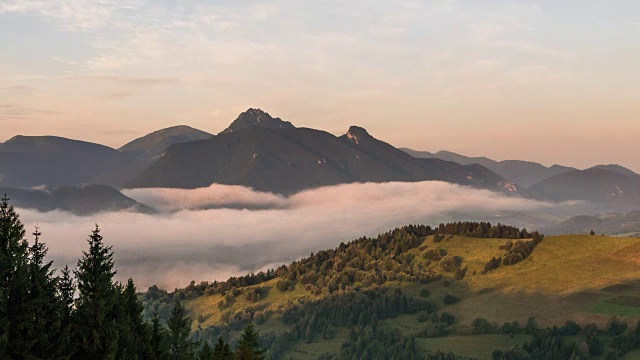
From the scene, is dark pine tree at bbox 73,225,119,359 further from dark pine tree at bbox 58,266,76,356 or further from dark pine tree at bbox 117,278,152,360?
dark pine tree at bbox 117,278,152,360

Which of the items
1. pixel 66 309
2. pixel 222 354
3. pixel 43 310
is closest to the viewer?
pixel 43 310

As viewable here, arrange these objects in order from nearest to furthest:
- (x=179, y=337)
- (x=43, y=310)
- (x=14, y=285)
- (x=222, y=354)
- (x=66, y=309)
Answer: (x=14, y=285)
(x=43, y=310)
(x=66, y=309)
(x=179, y=337)
(x=222, y=354)

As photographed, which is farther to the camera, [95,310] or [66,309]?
[95,310]

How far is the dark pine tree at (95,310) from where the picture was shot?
4691 centimetres

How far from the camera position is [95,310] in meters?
47.4

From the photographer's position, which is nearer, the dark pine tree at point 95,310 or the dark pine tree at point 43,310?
the dark pine tree at point 43,310

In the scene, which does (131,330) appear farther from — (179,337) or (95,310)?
(179,337)

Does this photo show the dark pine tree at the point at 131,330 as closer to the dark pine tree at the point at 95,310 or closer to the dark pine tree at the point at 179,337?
the dark pine tree at the point at 95,310

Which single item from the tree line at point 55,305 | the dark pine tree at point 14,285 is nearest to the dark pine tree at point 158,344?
the tree line at point 55,305

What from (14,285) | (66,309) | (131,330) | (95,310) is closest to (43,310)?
(66,309)

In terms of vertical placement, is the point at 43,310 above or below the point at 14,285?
below

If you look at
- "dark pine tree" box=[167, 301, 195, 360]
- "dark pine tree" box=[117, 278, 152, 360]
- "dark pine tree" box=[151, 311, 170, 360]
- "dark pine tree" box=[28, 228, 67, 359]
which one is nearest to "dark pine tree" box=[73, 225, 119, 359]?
"dark pine tree" box=[117, 278, 152, 360]

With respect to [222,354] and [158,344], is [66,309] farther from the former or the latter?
[222,354]

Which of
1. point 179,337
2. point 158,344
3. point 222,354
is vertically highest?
point 158,344
